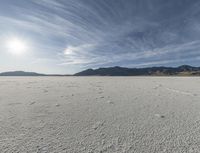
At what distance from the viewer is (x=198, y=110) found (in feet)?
10.5

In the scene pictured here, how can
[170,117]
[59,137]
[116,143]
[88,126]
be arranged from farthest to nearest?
[170,117] < [88,126] < [59,137] < [116,143]

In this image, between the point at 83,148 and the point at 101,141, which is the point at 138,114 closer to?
the point at 101,141

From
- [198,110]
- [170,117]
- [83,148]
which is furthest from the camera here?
[198,110]

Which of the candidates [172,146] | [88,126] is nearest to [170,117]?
[172,146]

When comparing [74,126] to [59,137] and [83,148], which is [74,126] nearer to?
[59,137]

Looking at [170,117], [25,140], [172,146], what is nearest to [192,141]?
[172,146]

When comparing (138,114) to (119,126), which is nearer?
(119,126)

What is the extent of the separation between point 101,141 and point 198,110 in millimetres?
2827

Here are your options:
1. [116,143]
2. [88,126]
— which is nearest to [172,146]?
[116,143]

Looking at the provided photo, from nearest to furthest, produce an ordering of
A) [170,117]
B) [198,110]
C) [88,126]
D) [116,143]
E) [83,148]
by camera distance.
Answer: [83,148]
[116,143]
[88,126]
[170,117]
[198,110]

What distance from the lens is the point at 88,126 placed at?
7.66ft

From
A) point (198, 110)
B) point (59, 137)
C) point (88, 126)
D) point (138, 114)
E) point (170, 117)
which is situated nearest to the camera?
point (59, 137)

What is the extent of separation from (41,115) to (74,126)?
1017 millimetres

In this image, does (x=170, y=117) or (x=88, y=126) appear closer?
(x=88, y=126)
